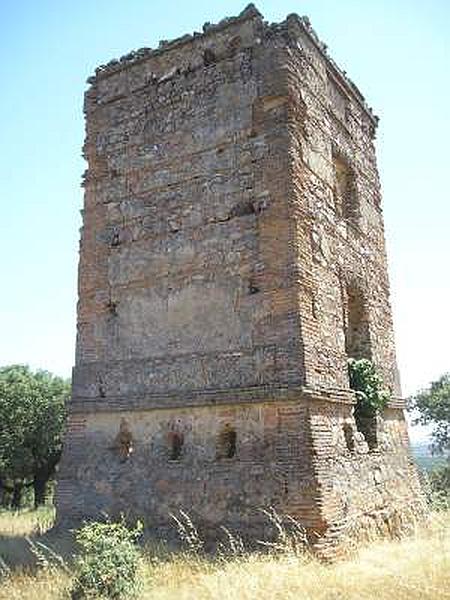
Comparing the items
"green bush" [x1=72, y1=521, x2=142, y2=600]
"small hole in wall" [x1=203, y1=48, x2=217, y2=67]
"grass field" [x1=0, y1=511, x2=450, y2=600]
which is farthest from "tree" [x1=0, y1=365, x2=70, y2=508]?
"green bush" [x1=72, y1=521, x2=142, y2=600]

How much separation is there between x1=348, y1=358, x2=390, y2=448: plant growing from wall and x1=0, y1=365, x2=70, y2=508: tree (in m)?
13.4

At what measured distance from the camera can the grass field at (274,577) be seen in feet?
19.3

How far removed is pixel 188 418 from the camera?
871 cm

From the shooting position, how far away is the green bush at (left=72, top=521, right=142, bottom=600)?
6.05 metres

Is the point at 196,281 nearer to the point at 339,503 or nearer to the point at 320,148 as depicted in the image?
the point at 320,148

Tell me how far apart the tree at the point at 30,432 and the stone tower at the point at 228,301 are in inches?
445

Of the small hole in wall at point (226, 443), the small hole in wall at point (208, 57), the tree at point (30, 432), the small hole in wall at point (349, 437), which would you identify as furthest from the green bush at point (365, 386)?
the tree at point (30, 432)

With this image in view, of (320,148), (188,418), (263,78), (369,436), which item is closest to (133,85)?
(263,78)

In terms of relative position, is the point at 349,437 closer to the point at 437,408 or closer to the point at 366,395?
the point at 366,395

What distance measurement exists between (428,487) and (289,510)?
510 cm

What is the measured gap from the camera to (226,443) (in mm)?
8383

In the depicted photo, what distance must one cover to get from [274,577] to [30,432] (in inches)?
620

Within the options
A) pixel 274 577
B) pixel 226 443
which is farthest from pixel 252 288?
pixel 274 577

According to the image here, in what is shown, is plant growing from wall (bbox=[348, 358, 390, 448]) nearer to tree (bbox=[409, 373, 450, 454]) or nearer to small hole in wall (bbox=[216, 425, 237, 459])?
small hole in wall (bbox=[216, 425, 237, 459])
